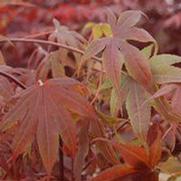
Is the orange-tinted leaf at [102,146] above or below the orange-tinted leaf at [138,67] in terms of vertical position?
below

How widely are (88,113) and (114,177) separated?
0.09 metres

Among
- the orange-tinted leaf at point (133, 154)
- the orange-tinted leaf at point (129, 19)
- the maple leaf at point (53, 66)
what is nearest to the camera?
the orange-tinted leaf at point (133, 154)

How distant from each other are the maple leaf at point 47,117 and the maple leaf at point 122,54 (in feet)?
0.18

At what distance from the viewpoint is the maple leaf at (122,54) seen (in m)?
0.80

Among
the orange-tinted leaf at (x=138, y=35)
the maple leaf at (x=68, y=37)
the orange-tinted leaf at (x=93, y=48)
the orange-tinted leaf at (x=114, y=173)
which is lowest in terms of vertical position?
the orange-tinted leaf at (x=114, y=173)

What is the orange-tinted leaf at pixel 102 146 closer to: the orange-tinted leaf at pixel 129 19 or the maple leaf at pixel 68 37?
the orange-tinted leaf at pixel 129 19

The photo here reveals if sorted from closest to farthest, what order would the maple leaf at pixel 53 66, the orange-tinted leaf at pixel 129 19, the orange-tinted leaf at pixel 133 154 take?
the orange-tinted leaf at pixel 133 154 → the orange-tinted leaf at pixel 129 19 → the maple leaf at pixel 53 66

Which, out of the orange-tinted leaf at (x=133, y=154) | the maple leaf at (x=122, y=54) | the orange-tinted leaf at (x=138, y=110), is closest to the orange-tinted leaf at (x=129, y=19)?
the maple leaf at (x=122, y=54)

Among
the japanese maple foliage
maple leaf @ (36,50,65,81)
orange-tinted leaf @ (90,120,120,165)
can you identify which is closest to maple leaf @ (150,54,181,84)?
the japanese maple foliage

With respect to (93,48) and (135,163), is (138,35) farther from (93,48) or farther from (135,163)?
(135,163)

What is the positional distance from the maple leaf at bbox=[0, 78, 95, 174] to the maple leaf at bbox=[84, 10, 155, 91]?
0.18 ft

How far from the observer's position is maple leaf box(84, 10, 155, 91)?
80 cm

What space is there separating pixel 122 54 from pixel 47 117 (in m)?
0.14

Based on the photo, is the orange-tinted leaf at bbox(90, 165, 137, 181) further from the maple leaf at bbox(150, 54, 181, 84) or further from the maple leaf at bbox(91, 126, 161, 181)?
the maple leaf at bbox(150, 54, 181, 84)
